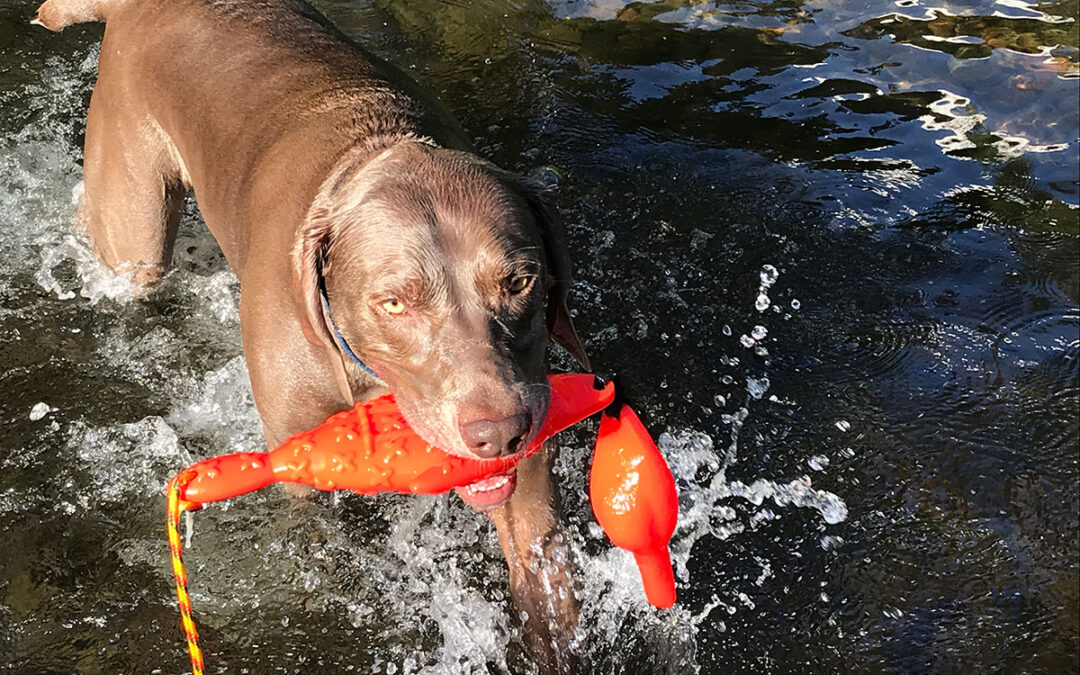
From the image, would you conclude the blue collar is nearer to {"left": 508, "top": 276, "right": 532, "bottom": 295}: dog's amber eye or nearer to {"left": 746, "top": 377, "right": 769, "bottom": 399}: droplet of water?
{"left": 508, "top": 276, "right": 532, "bottom": 295}: dog's amber eye

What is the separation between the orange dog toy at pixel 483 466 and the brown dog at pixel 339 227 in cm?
13

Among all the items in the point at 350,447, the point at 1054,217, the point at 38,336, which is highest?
the point at 350,447

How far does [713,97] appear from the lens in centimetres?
625

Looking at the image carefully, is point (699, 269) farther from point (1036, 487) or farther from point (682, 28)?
point (682, 28)

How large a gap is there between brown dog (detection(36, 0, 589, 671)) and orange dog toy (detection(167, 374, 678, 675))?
0.13 metres

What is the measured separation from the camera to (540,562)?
3.56 m

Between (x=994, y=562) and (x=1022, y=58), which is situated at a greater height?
(x=1022, y=58)

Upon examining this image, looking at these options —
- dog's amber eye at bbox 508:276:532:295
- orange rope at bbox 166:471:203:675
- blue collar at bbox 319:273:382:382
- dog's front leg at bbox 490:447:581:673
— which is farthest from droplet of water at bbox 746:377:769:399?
orange rope at bbox 166:471:203:675

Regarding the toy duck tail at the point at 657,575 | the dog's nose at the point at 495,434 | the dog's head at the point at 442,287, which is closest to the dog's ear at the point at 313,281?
the dog's head at the point at 442,287

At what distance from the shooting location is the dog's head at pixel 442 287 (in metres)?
2.76

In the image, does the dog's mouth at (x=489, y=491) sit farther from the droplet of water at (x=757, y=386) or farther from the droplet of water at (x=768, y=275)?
the droplet of water at (x=768, y=275)

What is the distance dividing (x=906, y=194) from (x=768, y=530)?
2373mm

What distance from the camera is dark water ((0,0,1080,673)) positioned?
11.7ft

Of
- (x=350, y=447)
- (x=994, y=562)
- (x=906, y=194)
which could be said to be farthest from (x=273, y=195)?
(x=906, y=194)
